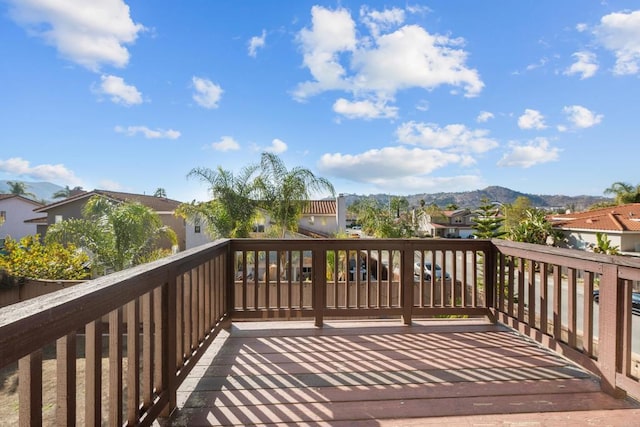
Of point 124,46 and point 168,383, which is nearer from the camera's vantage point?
point 168,383

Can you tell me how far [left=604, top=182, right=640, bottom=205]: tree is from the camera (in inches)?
879

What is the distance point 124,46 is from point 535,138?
2734 centimetres

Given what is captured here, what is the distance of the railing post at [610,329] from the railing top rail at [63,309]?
2552 mm

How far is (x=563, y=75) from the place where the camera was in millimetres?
11016

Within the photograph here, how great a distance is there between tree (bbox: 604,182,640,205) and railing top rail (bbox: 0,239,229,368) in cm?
3141

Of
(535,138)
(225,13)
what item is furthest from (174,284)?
(535,138)

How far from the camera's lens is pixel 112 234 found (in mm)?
7941

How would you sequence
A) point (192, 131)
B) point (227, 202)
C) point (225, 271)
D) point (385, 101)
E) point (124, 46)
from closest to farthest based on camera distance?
point (225, 271)
point (227, 202)
point (124, 46)
point (192, 131)
point (385, 101)

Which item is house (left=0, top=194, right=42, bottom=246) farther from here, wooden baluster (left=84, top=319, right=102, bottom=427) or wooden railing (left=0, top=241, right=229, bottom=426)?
wooden baluster (left=84, top=319, right=102, bottom=427)

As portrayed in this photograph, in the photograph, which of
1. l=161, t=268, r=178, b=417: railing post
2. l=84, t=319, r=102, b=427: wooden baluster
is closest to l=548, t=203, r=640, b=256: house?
l=161, t=268, r=178, b=417: railing post

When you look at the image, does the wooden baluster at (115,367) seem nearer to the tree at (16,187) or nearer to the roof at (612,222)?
the roof at (612,222)

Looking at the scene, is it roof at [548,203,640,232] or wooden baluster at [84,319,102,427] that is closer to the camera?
wooden baluster at [84,319,102,427]

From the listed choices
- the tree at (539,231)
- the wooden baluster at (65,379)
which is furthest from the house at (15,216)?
the tree at (539,231)

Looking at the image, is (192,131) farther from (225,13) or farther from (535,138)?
(535,138)
